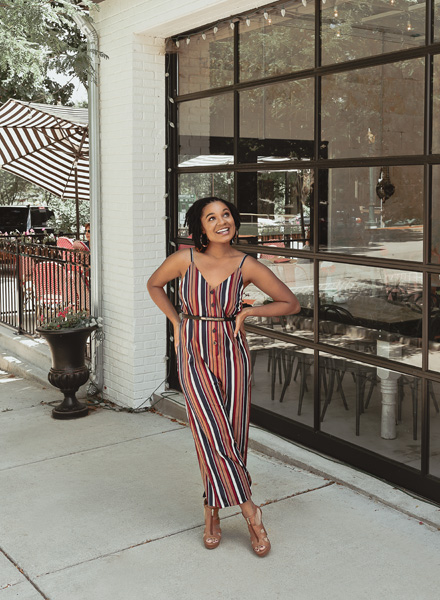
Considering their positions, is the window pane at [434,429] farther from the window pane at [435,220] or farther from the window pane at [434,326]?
the window pane at [435,220]

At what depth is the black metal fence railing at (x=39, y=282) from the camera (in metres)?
8.03

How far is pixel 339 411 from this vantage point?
17.6 ft

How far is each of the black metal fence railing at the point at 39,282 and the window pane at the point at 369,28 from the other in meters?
3.60

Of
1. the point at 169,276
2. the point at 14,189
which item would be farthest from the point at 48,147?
the point at 14,189

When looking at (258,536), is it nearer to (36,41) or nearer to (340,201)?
(340,201)

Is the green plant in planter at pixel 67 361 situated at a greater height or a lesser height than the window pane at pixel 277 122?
lesser

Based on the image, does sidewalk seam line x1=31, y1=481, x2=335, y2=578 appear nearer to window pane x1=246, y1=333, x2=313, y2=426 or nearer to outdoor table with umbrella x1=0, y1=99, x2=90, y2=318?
window pane x1=246, y1=333, x2=313, y2=426

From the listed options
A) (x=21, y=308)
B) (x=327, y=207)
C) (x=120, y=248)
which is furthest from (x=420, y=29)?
(x=21, y=308)

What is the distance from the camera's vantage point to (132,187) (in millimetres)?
6711

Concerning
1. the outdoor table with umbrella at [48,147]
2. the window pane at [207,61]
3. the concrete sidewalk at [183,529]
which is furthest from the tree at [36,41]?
the concrete sidewalk at [183,529]

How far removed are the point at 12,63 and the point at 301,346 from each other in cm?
294

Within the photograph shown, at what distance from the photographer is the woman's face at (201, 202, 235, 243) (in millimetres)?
4125

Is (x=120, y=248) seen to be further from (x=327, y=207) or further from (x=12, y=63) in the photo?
(x=327, y=207)

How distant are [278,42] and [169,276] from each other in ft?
7.38
